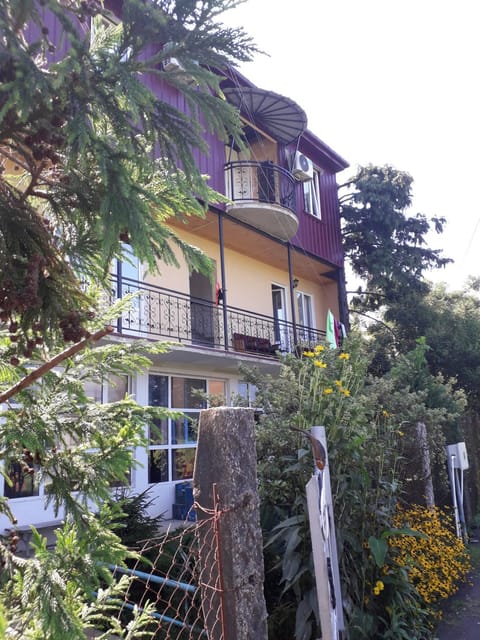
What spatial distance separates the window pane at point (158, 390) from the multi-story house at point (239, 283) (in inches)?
0.8

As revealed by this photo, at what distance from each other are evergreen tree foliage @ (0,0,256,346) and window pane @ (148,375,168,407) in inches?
292

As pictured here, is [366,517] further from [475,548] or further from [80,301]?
[475,548]

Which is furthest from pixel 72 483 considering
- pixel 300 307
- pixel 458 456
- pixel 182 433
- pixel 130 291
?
pixel 300 307

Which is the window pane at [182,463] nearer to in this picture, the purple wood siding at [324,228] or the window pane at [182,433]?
the window pane at [182,433]

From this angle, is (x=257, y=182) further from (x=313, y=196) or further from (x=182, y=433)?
(x=182, y=433)

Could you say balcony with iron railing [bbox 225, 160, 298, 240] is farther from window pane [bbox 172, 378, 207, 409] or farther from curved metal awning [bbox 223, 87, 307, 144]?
window pane [bbox 172, 378, 207, 409]

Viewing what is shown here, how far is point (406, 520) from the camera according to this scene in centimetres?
477

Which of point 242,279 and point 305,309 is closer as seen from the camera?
point 242,279

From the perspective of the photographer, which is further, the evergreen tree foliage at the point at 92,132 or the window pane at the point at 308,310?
the window pane at the point at 308,310

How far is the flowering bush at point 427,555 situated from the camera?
4.08 m

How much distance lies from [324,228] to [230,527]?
45.5 feet

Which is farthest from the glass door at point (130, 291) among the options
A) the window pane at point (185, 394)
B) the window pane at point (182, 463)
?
the window pane at point (182, 463)

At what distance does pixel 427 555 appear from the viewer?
447 centimetres

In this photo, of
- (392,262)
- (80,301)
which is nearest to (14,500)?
(80,301)
